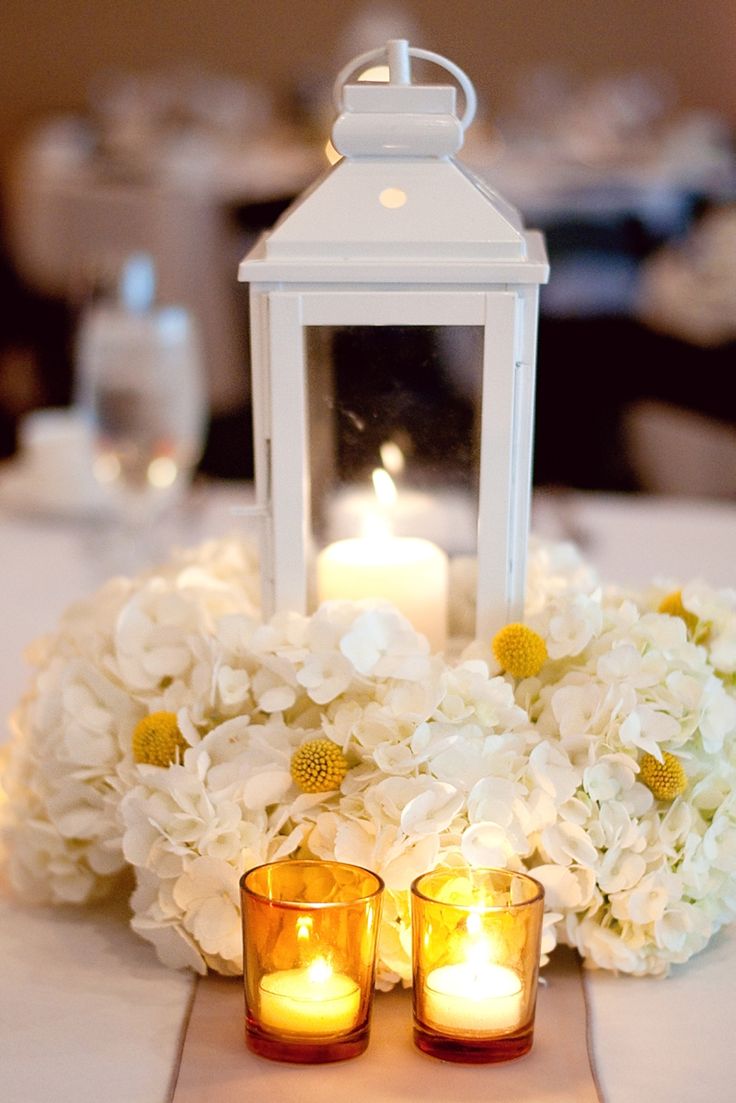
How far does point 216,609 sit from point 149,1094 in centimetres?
34

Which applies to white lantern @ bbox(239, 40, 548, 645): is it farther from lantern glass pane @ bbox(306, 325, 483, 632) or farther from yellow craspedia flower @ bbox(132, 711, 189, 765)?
yellow craspedia flower @ bbox(132, 711, 189, 765)

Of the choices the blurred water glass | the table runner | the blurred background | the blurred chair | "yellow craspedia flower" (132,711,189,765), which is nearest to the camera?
the table runner

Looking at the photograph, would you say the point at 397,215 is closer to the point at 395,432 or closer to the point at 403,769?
the point at 395,432

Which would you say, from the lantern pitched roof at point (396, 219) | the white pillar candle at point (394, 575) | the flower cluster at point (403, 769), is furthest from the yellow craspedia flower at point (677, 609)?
the lantern pitched roof at point (396, 219)

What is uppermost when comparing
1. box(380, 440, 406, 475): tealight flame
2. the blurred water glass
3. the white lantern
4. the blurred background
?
the white lantern

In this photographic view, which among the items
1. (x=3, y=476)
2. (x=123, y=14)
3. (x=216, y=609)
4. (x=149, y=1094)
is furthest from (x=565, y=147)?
(x=149, y=1094)

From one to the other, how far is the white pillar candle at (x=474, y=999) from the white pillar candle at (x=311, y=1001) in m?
0.04

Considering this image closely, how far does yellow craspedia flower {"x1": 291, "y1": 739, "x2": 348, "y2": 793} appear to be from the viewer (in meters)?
0.68

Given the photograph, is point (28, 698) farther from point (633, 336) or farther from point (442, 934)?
point (633, 336)

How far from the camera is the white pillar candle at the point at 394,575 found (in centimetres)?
81

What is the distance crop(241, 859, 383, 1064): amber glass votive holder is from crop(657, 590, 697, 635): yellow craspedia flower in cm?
30

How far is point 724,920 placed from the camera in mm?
740

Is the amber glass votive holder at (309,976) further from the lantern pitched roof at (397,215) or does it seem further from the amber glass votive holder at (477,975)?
the lantern pitched roof at (397,215)

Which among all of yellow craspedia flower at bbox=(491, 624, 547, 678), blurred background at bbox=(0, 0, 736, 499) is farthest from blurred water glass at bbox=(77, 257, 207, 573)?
yellow craspedia flower at bbox=(491, 624, 547, 678)
